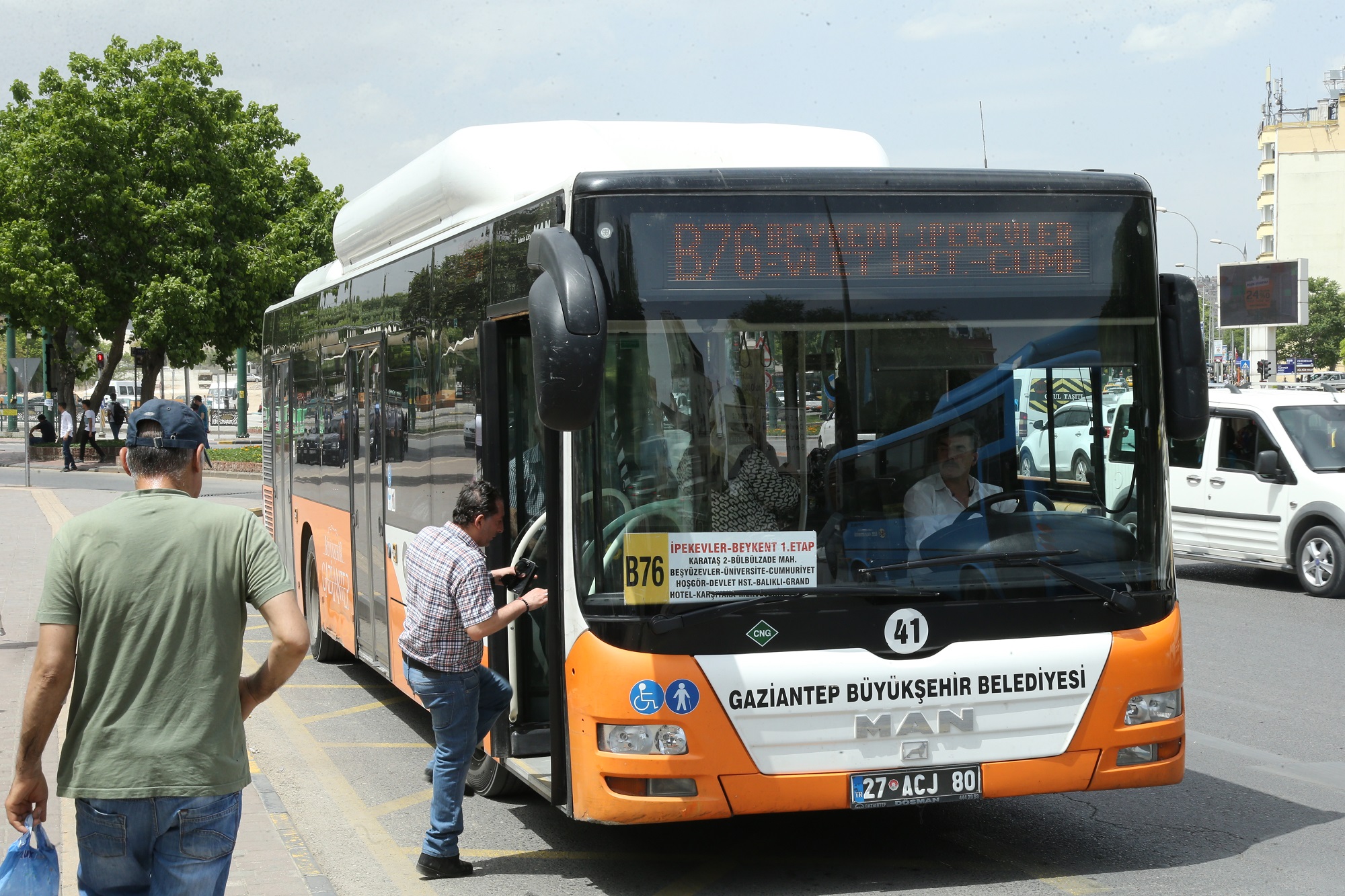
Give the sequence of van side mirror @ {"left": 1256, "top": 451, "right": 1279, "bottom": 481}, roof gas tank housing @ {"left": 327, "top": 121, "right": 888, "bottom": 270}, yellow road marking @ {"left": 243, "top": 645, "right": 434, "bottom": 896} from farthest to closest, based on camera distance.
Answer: van side mirror @ {"left": 1256, "top": 451, "right": 1279, "bottom": 481} → roof gas tank housing @ {"left": 327, "top": 121, "right": 888, "bottom": 270} → yellow road marking @ {"left": 243, "top": 645, "right": 434, "bottom": 896}

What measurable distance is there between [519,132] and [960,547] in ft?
10.4

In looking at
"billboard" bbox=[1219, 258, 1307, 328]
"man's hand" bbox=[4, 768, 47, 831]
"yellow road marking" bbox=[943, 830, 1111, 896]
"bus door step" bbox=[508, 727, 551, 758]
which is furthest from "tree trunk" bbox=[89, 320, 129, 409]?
"billboard" bbox=[1219, 258, 1307, 328]

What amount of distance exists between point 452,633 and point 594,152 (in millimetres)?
2424

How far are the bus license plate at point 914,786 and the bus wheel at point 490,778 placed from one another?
86.4 inches

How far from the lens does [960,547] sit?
555 cm

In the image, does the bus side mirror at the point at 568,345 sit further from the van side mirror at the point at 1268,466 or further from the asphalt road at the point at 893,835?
the van side mirror at the point at 1268,466

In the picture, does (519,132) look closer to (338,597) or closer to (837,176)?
(837,176)

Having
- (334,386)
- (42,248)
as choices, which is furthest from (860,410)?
(42,248)

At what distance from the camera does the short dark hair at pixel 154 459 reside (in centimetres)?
368

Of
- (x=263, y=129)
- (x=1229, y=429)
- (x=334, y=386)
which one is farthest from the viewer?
(x=263, y=129)

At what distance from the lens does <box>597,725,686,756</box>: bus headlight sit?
530 centimetres

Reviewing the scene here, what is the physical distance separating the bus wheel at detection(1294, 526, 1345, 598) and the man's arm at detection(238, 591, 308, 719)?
1276 centimetres

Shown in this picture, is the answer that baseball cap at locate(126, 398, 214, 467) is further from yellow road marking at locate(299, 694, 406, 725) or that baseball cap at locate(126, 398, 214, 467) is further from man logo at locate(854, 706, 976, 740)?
yellow road marking at locate(299, 694, 406, 725)

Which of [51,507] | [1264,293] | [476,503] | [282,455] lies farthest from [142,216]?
[1264,293]
